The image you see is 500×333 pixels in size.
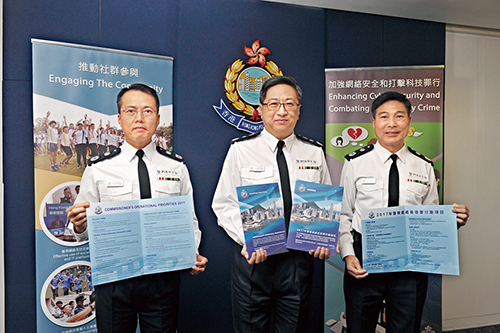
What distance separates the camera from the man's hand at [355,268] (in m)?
1.79

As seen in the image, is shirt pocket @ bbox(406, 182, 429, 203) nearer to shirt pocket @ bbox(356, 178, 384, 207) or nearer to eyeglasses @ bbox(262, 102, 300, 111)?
shirt pocket @ bbox(356, 178, 384, 207)

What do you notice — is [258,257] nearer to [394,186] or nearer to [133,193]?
[133,193]

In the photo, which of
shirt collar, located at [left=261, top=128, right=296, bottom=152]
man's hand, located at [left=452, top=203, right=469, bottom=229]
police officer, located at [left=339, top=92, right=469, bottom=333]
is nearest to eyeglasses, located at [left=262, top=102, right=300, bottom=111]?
shirt collar, located at [left=261, top=128, right=296, bottom=152]

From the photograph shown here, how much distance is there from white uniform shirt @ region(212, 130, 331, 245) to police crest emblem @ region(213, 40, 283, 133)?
867 mm

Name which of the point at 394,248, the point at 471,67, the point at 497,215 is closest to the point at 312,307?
the point at 394,248

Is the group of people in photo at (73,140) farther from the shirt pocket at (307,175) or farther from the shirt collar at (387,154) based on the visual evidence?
the shirt collar at (387,154)

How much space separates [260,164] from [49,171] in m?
1.58

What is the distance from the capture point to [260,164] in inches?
73.0

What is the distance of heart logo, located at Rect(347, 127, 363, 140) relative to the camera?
2.84 m

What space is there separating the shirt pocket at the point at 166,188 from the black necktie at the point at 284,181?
2.03 ft

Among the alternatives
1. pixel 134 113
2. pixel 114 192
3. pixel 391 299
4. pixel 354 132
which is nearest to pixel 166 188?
pixel 114 192

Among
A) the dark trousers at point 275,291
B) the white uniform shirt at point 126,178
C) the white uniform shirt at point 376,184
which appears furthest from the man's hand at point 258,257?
the white uniform shirt at point 376,184

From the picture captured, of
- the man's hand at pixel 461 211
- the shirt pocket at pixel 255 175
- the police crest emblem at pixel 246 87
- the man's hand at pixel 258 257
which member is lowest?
the man's hand at pixel 258 257

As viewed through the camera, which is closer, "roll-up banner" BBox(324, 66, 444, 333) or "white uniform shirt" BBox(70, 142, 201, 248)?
"white uniform shirt" BBox(70, 142, 201, 248)
